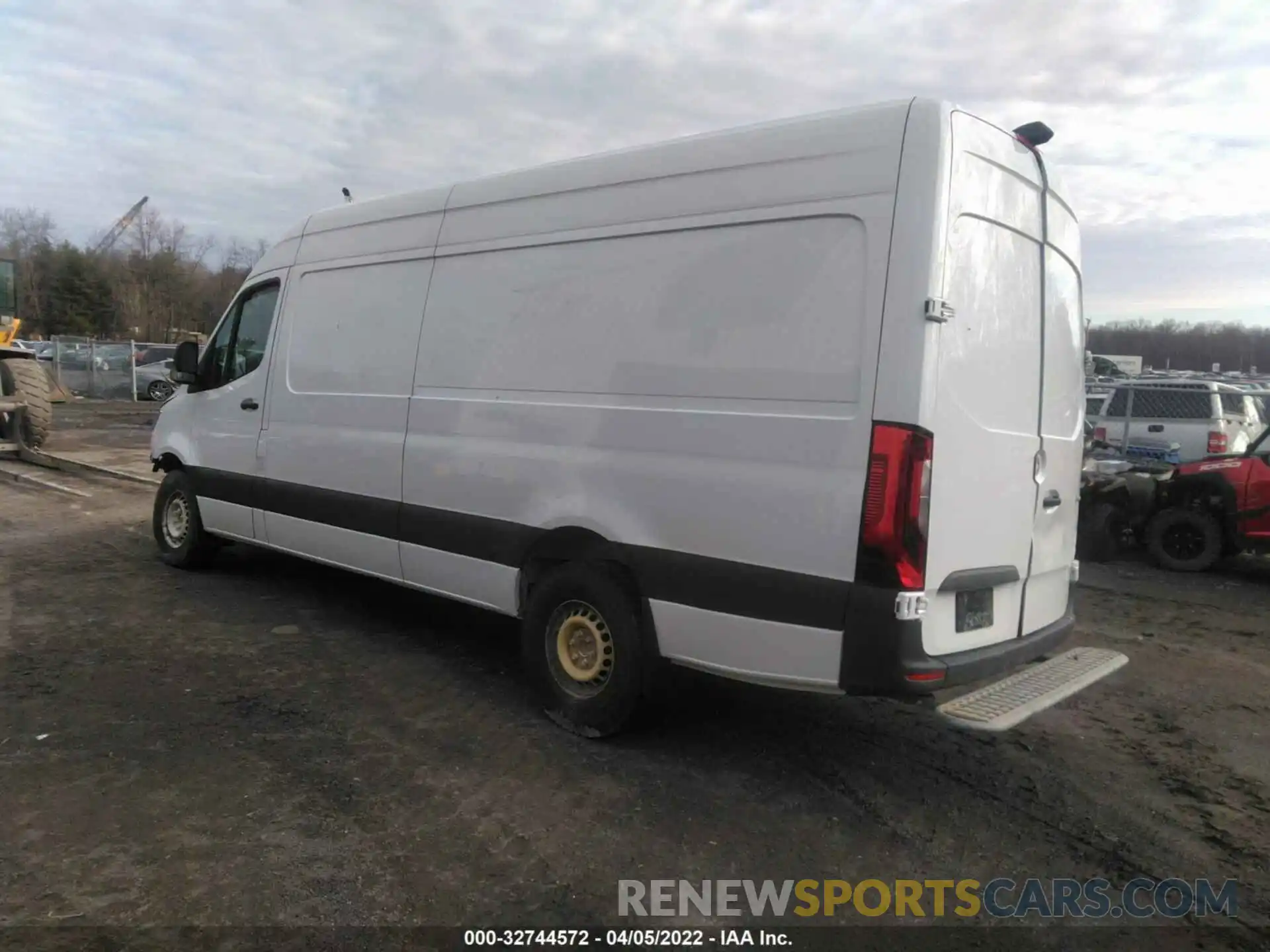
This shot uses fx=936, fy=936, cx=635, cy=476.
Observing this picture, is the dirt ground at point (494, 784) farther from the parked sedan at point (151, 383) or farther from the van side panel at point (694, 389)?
the parked sedan at point (151, 383)

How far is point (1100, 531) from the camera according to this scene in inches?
367

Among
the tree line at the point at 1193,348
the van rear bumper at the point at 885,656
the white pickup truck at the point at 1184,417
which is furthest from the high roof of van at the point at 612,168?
the tree line at the point at 1193,348

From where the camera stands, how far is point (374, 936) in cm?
284

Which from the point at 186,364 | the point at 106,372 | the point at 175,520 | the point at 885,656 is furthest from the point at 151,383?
the point at 885,656

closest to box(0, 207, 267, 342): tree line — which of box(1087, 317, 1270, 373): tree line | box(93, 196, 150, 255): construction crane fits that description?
box(93, 196, 150, 255): construction crane

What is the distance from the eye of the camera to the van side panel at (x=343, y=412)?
212 inches

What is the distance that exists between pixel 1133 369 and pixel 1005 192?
A: 121 ft

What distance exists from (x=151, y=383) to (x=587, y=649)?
28.5 meters

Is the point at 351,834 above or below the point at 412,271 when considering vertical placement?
below

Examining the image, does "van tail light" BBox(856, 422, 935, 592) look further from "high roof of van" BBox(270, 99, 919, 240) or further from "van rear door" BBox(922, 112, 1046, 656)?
"high roof of van" BBox(270, 99, 919, 240)

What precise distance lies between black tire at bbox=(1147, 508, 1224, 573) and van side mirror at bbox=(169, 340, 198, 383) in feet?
28.7

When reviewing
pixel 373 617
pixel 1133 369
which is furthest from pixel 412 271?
pixel 1133 369

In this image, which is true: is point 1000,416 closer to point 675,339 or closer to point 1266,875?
point 675,339

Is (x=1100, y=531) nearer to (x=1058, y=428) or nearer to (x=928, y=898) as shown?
(x=1058, y=428)
